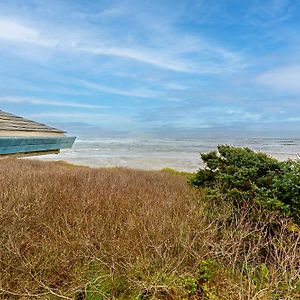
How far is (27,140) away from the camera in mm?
2309

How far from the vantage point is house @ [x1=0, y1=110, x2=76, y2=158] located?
7.13 feet

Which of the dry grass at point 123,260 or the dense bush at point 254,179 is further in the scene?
the dense bush at point 254,179

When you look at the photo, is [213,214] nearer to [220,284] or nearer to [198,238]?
[198,238]

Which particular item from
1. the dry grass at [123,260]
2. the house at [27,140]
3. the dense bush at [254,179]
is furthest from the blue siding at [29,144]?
the dense bush at [254,179]

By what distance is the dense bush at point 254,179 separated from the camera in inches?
193

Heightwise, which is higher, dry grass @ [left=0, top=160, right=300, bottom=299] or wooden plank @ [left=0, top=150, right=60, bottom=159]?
wooden plank @ [left=0, top=150, right=60, bottom=159]

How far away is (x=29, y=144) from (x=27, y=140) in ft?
0.18

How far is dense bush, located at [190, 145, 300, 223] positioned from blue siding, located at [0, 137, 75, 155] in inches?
142

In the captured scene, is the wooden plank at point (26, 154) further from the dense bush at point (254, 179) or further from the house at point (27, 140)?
the dense bush at point (254, 179)

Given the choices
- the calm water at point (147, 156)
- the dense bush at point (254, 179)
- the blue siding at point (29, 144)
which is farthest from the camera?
the calm water at point (147, 156)

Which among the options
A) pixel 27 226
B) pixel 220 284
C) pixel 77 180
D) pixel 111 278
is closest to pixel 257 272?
pixel 220 284

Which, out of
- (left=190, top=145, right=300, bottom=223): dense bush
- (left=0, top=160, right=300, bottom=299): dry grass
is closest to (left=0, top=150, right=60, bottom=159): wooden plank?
(left=0, top=160, right=300, bottom=299): dry grass

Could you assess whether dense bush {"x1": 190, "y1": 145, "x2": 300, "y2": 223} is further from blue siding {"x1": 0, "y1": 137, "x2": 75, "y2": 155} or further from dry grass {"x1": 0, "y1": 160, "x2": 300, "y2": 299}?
blue siding {"x1": 0, "y1": 137, "x2": 75, "y2": 155}

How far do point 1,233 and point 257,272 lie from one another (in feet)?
10.4
